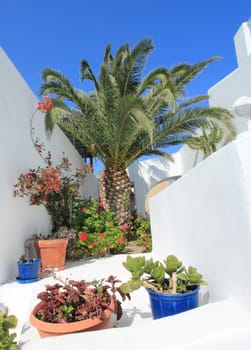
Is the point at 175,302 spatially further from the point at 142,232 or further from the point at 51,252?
the point at 142,232

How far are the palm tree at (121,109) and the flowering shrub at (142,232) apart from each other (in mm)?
523

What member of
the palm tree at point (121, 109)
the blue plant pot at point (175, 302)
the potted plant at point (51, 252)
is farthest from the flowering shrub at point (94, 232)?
the blue plant pot at point (175, 302)

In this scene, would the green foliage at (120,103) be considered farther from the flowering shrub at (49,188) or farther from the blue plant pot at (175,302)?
the blue plant pot at (175,302)

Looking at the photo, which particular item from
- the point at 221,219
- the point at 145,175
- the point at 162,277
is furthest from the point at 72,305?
the point at 145,175

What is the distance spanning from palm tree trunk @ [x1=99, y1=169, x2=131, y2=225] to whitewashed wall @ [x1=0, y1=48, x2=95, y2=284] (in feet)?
8.29

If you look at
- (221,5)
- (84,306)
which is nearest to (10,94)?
(84,306)

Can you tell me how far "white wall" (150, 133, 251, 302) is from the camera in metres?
1.63

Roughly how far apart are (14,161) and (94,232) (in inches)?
100

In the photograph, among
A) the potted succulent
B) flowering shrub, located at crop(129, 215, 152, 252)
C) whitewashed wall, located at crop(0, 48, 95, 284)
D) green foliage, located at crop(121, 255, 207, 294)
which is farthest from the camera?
flowering shrub, located at crop(129, 215, 152, 252)

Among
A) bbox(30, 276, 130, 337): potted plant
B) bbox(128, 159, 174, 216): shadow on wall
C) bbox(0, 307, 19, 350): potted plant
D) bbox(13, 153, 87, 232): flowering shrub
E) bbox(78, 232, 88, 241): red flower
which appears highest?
bbox(128, 159, 174, 216): shadow on wall

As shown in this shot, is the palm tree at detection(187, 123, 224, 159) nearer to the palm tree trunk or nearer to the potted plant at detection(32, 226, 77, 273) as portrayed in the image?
the palm tree trunk

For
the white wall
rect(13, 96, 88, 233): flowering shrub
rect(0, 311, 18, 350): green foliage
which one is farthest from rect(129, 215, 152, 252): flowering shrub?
rect(0, 311, 18, 350): green foliage

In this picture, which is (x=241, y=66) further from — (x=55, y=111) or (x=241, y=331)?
(x=241, y=331)

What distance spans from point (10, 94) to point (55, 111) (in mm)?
1572
